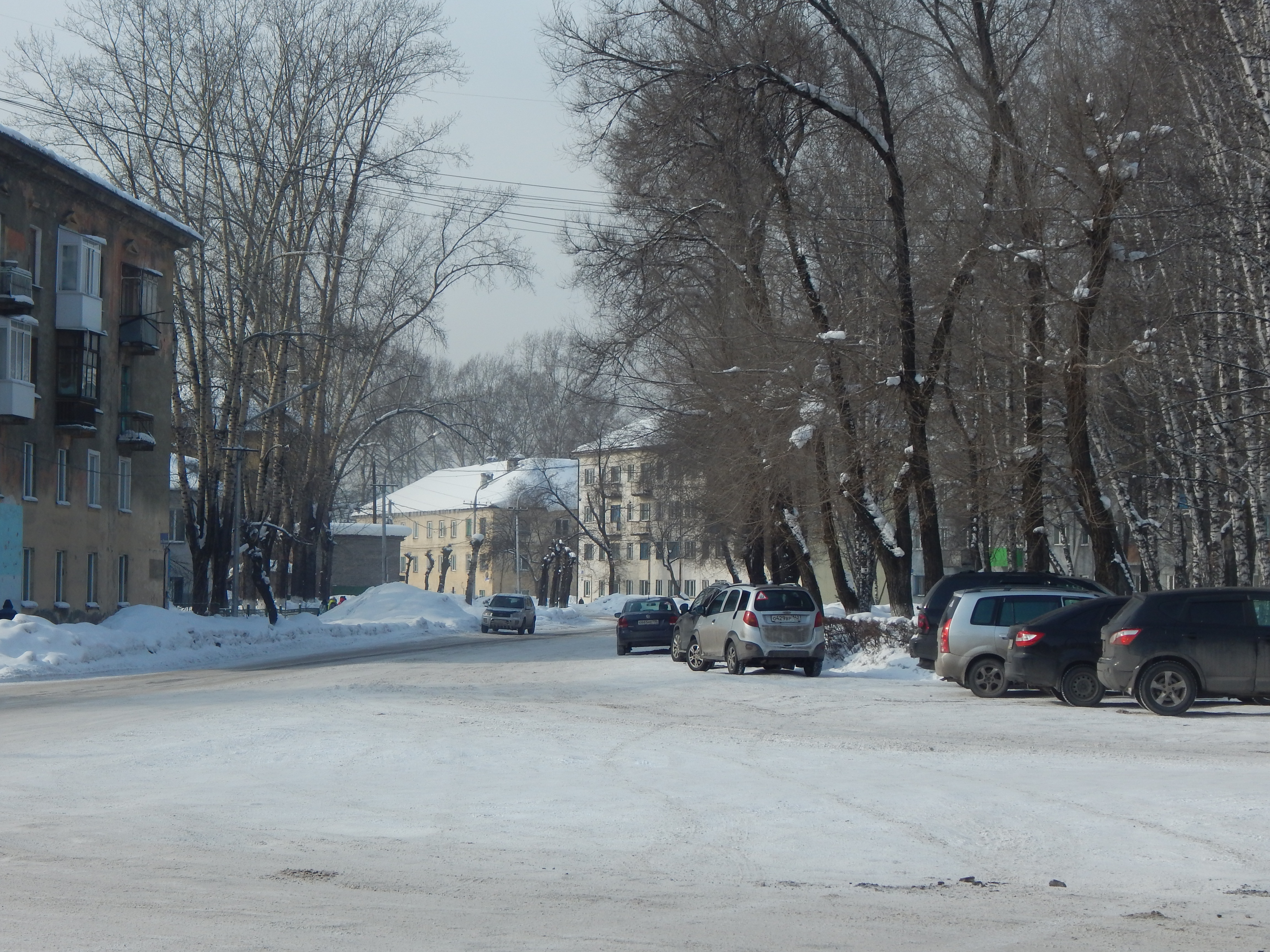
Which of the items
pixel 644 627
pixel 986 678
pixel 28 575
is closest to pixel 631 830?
pixel 986 678

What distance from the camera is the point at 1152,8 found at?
24.8m

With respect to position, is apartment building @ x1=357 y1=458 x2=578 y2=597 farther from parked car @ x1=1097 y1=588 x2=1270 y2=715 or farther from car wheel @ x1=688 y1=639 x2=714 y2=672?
parked car @ x1=1097 y1=588 x2=1270 y2=715

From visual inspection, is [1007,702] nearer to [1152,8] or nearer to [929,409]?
[929,409]

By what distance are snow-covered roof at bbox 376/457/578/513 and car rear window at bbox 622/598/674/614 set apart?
43915mm

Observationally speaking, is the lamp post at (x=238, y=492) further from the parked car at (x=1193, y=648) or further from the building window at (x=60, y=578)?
A: the parked car at (x=1193, y=648)

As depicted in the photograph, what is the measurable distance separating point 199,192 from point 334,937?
147 feet

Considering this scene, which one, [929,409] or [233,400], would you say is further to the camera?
[233,400]

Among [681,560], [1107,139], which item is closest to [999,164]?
[1107,139]

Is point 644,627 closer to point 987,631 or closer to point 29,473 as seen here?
point 987,631

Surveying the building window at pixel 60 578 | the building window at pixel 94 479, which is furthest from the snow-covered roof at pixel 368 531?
the building window at pixel 60 578

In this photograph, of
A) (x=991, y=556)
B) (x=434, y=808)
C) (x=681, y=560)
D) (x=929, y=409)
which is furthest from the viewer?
(x=681, y=560)

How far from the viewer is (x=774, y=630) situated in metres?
24.9

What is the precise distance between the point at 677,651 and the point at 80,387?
65.4ft

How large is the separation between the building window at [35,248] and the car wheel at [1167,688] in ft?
104
